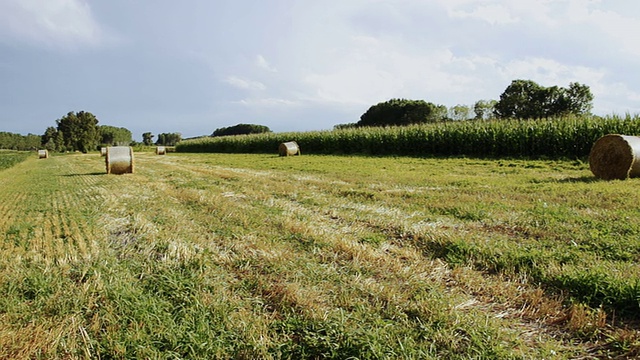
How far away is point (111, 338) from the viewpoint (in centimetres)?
212

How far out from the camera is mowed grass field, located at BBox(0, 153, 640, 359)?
2.07m

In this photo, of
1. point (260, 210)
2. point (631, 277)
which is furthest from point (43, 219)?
point (631, 277)

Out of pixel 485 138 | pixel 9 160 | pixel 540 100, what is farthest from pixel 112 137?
pixel 485 138

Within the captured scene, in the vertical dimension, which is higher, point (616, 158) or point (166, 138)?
point (166, 138)

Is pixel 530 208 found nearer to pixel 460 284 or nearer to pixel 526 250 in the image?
pixel 526 250

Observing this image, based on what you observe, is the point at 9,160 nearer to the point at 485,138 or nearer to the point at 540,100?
the point at 485,138

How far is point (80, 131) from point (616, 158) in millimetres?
87961

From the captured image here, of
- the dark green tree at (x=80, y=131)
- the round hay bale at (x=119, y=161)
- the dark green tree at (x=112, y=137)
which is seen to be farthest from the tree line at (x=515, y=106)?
the dark green tree at (x=112, y=137)

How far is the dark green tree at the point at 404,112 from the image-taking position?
60.5m

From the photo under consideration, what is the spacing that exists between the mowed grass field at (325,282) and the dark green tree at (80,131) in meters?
80.5

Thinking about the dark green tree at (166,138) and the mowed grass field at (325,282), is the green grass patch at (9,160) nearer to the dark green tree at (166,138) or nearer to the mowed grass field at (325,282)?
the mowed grass field at (325,282)

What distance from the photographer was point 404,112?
204 feet

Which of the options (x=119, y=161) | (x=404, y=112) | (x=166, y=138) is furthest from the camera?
(x=166, y=138)

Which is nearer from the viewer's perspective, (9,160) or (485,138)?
(485,138)
